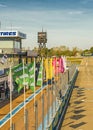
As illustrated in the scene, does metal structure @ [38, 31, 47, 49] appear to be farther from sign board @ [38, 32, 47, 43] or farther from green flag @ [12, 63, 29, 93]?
green flag @ [12, 63, 29, 93]

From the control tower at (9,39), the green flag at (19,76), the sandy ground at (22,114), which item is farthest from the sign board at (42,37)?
the green flag at (19,76)

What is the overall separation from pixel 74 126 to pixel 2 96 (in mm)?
8455

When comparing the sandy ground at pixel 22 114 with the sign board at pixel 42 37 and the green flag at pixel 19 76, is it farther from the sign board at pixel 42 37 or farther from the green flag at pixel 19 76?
the sign board at pixel 42 37

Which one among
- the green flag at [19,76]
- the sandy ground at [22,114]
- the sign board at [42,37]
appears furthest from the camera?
the sign board at [42,37]

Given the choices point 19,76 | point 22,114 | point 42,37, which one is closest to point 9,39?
point 22,114

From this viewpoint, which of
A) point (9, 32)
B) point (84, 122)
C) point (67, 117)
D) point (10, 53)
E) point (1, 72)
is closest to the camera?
point (84, 122)

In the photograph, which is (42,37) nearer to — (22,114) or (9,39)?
(9,39)

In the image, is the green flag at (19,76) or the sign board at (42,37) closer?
the green flag at (19,76)

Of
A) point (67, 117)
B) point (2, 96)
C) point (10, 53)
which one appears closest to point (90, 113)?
point (67, 117)

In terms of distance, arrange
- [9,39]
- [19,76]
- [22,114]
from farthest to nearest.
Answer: [9,39]
[22,114]
[19,76]

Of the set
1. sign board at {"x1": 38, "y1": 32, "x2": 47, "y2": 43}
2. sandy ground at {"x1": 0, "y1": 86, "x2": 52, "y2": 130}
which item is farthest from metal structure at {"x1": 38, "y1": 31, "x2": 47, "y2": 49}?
sandy ground at {"x1": 0, "y1": 86, "x2": 52, "y2": 130}

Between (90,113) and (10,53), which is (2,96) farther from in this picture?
(10,53)

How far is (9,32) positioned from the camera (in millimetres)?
44719

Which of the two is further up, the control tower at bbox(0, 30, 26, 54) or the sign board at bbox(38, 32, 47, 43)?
the sign board at bbox(38, 32, 47, 43)
